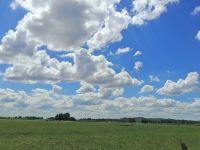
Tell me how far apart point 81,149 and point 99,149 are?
1.41 metres

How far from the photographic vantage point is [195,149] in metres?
34.3

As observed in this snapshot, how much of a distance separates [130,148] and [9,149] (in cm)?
979

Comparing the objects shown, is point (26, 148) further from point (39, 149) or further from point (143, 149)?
point (143, 149)

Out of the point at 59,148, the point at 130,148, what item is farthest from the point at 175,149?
the point at 59,148

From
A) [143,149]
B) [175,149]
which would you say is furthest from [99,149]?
[175,149]

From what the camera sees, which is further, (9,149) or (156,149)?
(156,149)

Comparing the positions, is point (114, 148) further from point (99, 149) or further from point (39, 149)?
point (39, 149)

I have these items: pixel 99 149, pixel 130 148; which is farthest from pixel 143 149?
pixel 99 149

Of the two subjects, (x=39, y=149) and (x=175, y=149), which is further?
(x=175, y=149)

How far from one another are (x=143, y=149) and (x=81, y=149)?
5.11 meters

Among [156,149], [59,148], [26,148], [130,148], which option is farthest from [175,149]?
[26,148]

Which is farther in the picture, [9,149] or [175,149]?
[175,149]

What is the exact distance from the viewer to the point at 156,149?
112ft

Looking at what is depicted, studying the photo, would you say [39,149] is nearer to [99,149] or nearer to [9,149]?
[9,149]
